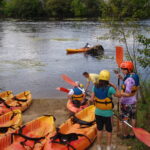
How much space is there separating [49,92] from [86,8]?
60467mm

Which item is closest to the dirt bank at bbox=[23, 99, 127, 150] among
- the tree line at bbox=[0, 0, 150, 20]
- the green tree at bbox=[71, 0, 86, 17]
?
the tree line at bbox=[0, 0, 150, 20]

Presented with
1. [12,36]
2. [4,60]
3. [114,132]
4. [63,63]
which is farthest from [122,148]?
[12,36]

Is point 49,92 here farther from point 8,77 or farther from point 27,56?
point 27,56

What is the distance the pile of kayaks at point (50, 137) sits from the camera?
213 inches

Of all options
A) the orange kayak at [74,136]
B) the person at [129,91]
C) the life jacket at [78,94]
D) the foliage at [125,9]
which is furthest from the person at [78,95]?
the person at [129,91]

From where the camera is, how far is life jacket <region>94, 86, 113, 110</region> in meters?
4.58

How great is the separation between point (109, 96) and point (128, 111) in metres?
0.92

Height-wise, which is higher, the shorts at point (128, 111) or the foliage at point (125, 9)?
the foliage at point (125, 9)

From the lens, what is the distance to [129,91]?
5012 mm

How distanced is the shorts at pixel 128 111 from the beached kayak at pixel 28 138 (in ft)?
5.75

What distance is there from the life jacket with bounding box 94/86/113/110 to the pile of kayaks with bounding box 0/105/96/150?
1.24 meters

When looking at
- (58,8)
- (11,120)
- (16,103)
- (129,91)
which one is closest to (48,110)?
(16,103)

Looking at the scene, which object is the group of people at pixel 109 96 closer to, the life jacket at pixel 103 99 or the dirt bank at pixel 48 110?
the life jacket at pixel 103 99

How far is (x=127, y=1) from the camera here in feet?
23.5
